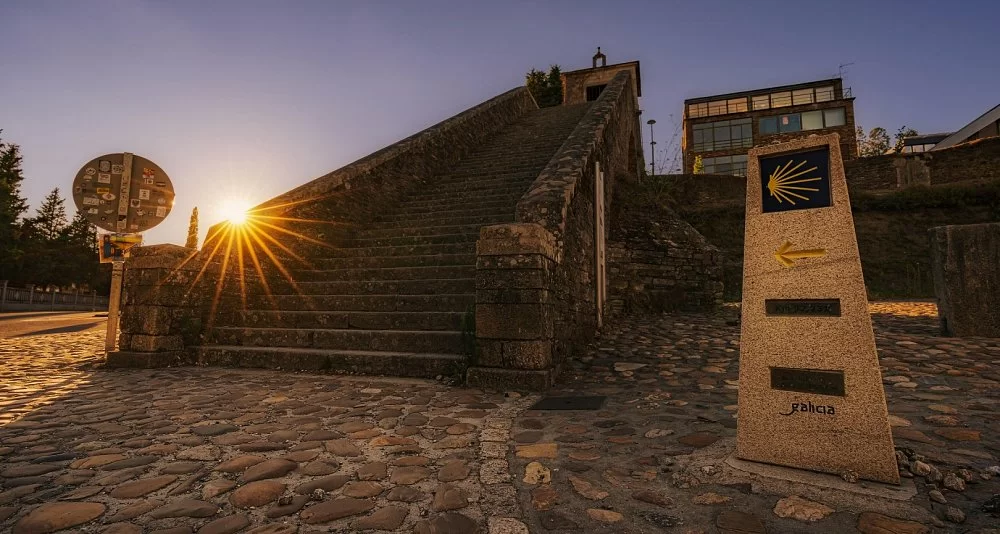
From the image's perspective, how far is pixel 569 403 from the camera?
11.7 ft

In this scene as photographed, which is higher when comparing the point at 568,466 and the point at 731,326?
A: the point at 731,326

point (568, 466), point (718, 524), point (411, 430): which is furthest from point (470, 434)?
point (718, 524)

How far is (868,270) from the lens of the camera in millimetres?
12398

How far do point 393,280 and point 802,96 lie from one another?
40217 millimetres

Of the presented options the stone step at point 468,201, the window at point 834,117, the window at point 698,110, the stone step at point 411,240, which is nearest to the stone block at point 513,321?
the stone step at point 411,240

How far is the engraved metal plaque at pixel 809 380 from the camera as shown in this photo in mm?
2043

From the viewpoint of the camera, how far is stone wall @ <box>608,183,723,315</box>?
8328 millimetres

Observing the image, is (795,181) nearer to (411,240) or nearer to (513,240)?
(513,240)

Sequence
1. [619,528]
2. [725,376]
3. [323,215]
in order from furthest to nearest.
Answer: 1. [323,215]
2. [725,376]
3. [619,528]

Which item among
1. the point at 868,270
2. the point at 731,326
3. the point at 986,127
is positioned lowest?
the point at 731,326

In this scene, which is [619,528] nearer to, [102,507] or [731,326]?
[102,507]

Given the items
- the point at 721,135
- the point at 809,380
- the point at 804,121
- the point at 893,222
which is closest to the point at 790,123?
the point at 804,121

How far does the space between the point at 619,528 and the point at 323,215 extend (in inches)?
265

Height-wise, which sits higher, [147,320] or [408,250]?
[408,250]
